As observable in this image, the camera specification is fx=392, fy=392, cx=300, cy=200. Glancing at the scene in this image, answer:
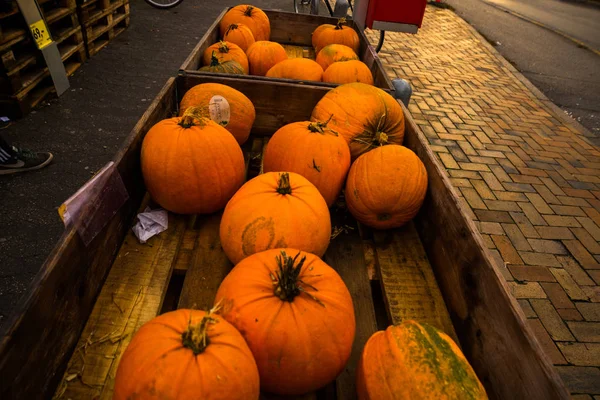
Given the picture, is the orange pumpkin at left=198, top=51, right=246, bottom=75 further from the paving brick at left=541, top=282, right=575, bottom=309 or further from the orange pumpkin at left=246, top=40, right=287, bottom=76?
the paving brick at left=541, top=282, right=575, bottom=309

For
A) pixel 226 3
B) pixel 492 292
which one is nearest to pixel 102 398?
pixel 492 292

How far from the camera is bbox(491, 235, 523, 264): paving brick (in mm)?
3166

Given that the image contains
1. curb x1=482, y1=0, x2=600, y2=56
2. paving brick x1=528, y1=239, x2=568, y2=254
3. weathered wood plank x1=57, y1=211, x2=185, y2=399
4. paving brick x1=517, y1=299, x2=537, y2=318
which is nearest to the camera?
weathered wood plank x1=57, y1=211, x2=185, y2=399

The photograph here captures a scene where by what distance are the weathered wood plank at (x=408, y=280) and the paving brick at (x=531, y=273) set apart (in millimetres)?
1480

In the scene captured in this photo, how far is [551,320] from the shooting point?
8.97ft

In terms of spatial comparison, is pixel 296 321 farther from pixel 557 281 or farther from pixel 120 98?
pixel 120 98

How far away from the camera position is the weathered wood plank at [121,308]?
1279 millimetres

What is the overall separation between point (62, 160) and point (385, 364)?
3.30m

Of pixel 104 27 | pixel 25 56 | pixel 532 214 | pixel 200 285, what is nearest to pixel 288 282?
pixel 200 285

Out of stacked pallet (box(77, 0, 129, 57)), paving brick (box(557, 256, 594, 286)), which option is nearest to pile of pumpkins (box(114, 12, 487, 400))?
paving brick (box(557, 256, 594, 286))

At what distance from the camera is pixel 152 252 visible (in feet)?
5.81

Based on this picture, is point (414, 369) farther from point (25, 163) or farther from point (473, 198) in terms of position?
point (25, 163)

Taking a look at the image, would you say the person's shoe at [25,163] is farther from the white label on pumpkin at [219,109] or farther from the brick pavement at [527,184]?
the brick pavement at [527,184]

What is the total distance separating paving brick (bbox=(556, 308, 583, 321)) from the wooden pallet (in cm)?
586
